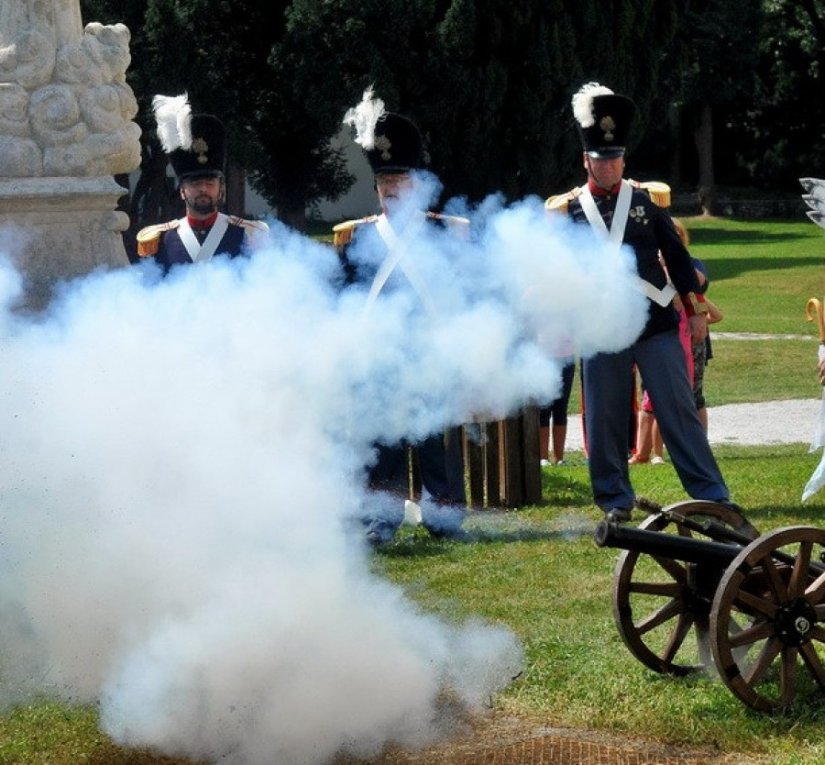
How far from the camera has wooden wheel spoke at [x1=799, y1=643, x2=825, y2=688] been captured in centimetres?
623

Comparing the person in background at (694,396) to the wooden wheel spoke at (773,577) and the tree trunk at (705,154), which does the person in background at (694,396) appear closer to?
the wooden wheel spoke at (773,577)

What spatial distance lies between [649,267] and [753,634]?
3718mm

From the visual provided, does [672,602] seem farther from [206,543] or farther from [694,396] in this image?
→ [694,396]

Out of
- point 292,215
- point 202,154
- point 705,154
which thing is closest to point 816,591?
point 202,154

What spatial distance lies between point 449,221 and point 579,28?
20.6 meters

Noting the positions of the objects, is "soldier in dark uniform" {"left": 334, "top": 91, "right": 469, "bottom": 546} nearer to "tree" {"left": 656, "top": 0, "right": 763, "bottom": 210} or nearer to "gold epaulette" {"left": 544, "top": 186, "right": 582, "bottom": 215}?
"gold epaulette" {"left": 544, "top": 186, "right": 582, "bottom": 215}

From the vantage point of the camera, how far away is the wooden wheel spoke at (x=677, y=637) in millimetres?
6672

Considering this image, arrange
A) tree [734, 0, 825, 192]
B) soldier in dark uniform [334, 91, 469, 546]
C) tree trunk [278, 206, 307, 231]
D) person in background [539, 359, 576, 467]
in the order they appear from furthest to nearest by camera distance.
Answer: tree [734, 0, 825, 192] < tree trunk [278, 206, 307, 231] < person in background [539, 359, 576, 467] < soldier in dark uniform [334, 91, 469, 546]

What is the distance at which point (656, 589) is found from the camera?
668 centimetres

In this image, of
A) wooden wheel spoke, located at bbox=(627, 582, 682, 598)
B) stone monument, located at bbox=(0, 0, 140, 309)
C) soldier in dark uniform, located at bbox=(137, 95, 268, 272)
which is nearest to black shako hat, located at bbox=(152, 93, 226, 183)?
soldier in dark uniform, located at bbox=(137, 95, 268, 272)

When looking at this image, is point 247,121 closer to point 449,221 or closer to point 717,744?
point 449,221

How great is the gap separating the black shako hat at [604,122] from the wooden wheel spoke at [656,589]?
3.49 m

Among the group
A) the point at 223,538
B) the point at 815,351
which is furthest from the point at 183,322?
the point at 815,351

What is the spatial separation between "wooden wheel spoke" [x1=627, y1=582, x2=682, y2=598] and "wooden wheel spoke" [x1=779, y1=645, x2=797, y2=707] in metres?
0.63
